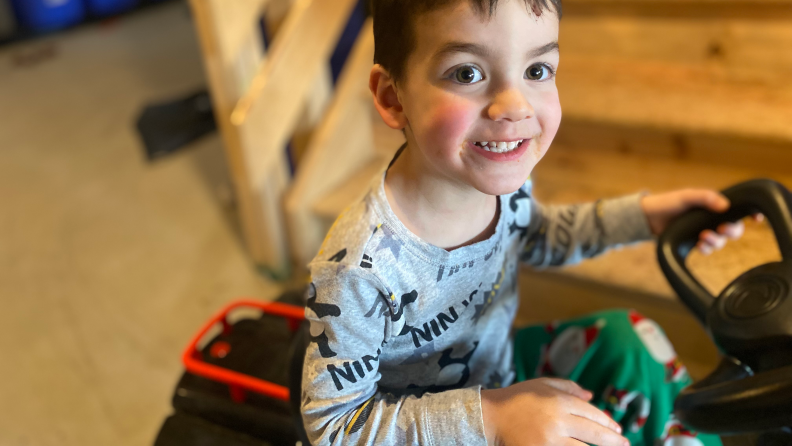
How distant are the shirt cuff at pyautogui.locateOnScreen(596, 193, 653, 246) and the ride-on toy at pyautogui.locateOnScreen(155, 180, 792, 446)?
0.05m

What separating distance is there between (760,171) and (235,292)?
1.37 meters

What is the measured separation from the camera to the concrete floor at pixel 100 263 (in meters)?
1.47

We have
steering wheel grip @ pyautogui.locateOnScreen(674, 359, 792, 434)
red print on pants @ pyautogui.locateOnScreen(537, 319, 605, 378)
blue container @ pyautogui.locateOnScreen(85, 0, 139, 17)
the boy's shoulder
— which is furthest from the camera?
blue container @ pyautogui.locateOnScreen(85, 0, 139, 17)

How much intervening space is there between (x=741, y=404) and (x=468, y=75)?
370mm

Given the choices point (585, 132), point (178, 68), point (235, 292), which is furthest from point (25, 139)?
point (585, 132)

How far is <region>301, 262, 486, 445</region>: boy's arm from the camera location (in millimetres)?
576

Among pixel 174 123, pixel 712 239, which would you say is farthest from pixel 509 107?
pixel 174 123

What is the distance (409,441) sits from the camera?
58cm

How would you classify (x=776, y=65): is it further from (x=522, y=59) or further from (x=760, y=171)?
(x=522, y=59)

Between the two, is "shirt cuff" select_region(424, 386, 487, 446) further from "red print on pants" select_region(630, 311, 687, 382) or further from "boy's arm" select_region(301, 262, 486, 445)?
"red print on pants" select_region(630, 311, 687, 382)

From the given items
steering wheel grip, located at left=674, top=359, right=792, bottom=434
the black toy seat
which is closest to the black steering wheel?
steering wheel grip, located at left=674, top=359, right=792, bottom=434

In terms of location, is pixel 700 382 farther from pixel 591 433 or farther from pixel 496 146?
pixel 496 146

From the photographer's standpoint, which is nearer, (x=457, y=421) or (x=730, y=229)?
(x=457, y=421)

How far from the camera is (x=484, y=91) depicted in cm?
52
